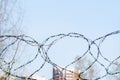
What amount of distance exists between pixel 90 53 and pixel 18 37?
0.68 meters

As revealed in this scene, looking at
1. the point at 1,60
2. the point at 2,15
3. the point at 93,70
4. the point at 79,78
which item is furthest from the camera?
the point at 93,70

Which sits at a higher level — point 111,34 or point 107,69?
point 111,34

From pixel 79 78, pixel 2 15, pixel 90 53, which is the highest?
pixel 2 15

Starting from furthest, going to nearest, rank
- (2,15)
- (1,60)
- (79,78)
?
1. (2,15)
2. (1,60)
3. (79,78)

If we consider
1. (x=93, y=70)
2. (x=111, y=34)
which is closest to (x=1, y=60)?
(x=111, y=34)

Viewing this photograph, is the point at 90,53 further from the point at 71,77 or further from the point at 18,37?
the point at 18,37

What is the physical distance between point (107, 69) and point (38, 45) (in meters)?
0.67

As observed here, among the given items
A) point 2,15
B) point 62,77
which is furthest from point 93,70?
point 62,77

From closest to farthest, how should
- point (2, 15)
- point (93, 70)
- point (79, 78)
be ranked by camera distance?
1. point (79, 78)
2. point (2, 15)
3. point (93, 70)

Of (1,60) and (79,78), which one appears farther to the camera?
(1,60)

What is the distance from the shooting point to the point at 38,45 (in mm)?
3523

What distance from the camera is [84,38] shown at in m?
3.54

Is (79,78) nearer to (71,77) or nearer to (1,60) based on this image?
(71,77)

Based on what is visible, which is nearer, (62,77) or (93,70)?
(62,77)
